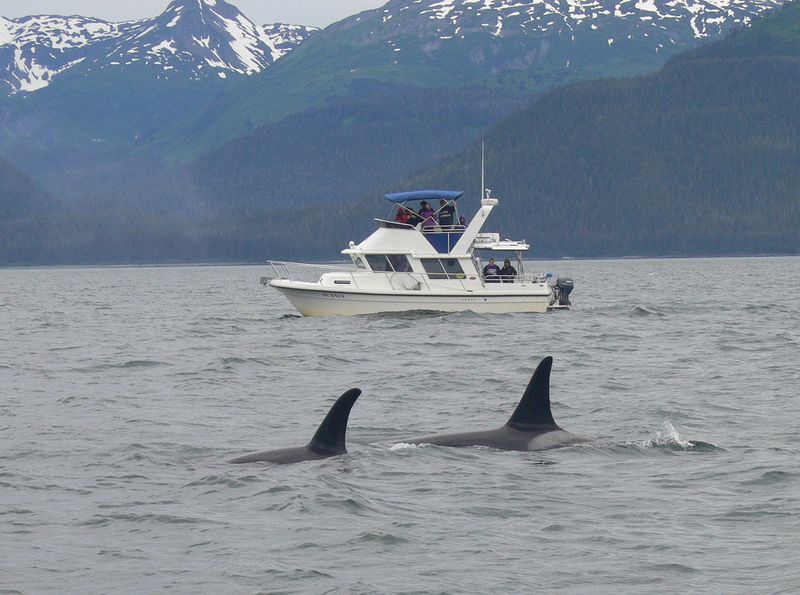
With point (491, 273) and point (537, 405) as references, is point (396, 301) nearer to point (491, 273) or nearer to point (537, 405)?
point (491, 273)

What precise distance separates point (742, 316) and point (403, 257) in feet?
53.5

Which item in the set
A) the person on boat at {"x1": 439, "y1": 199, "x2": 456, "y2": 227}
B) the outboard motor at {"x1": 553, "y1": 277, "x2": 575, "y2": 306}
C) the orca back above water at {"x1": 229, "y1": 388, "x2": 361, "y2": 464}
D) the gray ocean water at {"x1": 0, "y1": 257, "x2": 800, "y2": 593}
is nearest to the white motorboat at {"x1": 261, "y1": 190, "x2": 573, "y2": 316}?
the person on boat at {"x1": 439, "y1": 199, "x2": 456, "y2": 227}

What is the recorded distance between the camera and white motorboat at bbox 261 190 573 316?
5441cm

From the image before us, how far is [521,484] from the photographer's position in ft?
62.5

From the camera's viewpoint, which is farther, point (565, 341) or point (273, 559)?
point (565, 341)

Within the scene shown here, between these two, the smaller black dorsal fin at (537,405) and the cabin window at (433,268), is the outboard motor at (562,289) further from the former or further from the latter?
the smaller black dorsal fin at (537,405)

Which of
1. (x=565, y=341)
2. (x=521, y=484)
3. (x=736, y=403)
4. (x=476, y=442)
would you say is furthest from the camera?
(x=565, y=341)

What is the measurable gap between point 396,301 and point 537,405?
3338cm

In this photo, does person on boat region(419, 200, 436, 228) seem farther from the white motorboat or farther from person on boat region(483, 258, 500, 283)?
person on boat region(483, 258, 500, 283)

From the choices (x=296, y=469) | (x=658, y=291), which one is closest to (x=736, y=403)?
(x=296, y=469)

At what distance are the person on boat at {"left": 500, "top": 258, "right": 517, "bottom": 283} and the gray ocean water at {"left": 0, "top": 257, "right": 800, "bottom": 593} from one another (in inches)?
617

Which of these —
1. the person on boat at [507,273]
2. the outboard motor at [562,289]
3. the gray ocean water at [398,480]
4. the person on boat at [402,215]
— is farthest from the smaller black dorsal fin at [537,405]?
the outboard motor at [562,289]

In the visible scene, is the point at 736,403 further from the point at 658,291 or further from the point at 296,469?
the point at 658,291

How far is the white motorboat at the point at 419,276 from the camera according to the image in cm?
5441
